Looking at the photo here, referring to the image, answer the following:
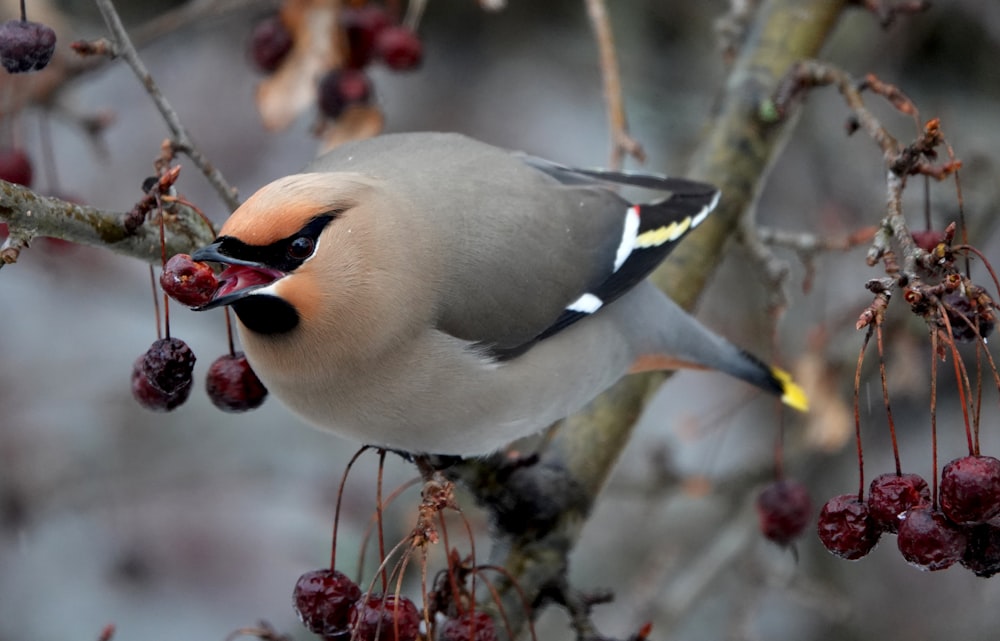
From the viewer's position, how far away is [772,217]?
18.8 ft

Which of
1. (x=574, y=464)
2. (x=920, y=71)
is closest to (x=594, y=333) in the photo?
(x=574, y=464)

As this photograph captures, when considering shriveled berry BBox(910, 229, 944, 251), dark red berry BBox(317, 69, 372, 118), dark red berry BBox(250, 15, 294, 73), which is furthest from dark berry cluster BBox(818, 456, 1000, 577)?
dark red berry BBox(250, 15, 294, 73)

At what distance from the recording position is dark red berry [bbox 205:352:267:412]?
2518 mm

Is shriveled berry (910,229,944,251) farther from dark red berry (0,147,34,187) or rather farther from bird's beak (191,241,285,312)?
dark red berry (0,147,34,187)

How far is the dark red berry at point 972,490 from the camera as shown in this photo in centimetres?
→ 192

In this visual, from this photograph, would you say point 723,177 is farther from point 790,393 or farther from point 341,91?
point 341,91

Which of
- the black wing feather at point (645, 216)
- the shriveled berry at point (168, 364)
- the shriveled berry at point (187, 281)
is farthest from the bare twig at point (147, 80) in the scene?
the black wing feather at point (645, 216)

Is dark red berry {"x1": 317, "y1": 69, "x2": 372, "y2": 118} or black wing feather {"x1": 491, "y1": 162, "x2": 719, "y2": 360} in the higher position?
dark red berry {"x1": 317, "y1": 69, "x2": 372, "y2": 118}

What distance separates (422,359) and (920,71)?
2.96 metres

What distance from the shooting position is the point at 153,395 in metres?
2.44

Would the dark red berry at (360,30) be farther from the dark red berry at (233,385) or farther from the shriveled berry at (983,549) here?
Result: the shriveled berry at (983,549)

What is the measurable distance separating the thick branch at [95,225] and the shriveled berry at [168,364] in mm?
179

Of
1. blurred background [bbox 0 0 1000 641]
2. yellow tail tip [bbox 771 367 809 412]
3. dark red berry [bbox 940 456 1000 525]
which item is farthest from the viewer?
blurred background [bbox 0 0 1000 641]

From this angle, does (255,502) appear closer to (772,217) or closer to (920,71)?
(772,217)
